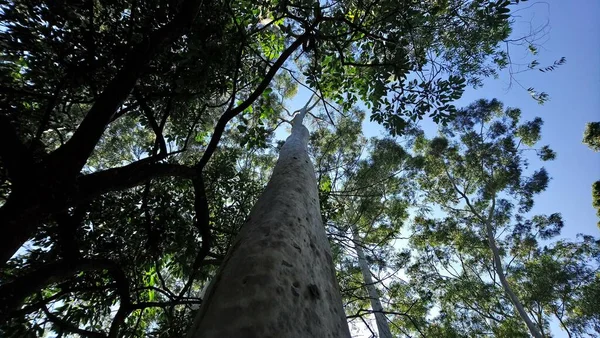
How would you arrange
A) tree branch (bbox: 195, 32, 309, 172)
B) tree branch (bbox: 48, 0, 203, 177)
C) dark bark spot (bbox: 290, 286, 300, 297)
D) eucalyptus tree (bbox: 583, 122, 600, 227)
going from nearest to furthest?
dark bark spot (bbox: 290, 286, 300, 297), tree branch (bbox: 48, 0, 203, 177), tree branch (bbox: 195, 32, 309, 172), eucalyptus tree (bbox: 583, 122, 600, 227)

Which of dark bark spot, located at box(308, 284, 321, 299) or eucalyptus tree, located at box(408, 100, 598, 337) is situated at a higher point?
eucalyptus tree, located at box(408, 100, 598, 337)

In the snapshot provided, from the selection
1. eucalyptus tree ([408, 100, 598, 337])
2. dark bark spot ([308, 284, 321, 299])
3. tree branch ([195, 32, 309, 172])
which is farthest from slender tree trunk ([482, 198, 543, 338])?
dark bark spot ([308, 284, 321, 299])

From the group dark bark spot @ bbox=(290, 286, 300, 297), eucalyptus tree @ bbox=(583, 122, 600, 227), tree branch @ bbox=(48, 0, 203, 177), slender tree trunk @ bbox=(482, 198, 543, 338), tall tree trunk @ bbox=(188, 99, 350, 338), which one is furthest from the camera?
eucalyptus tree @ bbox=(583, 122, 600, 227)

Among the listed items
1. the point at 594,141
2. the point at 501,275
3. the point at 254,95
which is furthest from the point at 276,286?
the point at 594,141

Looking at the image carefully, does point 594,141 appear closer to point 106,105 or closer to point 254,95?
point 254,95

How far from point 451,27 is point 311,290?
521 centimetres

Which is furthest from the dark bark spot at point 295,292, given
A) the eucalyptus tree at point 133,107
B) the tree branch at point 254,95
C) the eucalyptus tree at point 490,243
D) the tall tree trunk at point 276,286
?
the eucalyptus tree at point 490,243

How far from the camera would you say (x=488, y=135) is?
12.2 m

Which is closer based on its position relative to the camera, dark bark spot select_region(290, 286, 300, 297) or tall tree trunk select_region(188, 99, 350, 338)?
tall tree trunk select_region(188, 99, 350, 338)

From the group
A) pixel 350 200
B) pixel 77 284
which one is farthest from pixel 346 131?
pixel 77 284

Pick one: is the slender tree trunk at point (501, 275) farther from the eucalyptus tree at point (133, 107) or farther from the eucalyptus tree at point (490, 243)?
the eucalyptus tree at point (133, 107)

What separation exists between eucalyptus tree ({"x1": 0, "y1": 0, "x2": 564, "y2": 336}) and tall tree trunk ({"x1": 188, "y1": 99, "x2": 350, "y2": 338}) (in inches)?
48.1

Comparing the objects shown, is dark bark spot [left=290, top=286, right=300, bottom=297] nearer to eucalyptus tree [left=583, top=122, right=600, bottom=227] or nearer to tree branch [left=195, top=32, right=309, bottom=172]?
tree branch [left=195, top=32, right=309, bottom=172]

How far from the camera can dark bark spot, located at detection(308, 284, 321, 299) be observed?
973 millimetres
